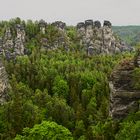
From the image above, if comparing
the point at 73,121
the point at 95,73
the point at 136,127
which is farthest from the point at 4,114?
the point at 95,73

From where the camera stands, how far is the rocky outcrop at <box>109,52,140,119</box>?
74819 mm

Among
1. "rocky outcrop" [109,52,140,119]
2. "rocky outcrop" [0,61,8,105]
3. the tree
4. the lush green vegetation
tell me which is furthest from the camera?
"rocky outcrop" [0,61,8,105]

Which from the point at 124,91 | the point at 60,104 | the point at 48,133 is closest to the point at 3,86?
the point at 60,104

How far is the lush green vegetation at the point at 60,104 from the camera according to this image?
3029 inches

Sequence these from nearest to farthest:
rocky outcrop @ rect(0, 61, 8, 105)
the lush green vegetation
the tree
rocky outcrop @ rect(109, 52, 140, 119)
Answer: rocky outcrop @ rect(109, 52, 140, 119) < the tree < the lush green vegetation < rocky outcrop @ rect(0, 61, 8, 105)

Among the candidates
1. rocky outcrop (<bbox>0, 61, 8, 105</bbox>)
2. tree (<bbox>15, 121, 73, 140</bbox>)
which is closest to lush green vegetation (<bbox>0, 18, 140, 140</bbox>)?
tree (<bbox>15, 121, 73, 140</bbox>)

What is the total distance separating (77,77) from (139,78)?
9013 centimetres

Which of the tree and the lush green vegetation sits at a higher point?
the tree

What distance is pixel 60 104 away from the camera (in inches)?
4572

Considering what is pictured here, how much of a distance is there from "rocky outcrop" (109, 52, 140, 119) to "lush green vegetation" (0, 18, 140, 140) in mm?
2104

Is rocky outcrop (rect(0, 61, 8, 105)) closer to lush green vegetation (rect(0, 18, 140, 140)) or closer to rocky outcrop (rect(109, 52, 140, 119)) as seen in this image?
lush green vegetation (rect(0, 18, 140, 140))

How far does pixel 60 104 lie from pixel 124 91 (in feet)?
137

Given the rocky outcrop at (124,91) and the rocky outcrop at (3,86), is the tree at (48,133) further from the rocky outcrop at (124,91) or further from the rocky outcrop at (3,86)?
the rocky outcrop at (3,86)

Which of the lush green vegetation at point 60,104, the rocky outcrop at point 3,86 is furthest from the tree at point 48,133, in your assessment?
the rocky outcrop at point 3,86
